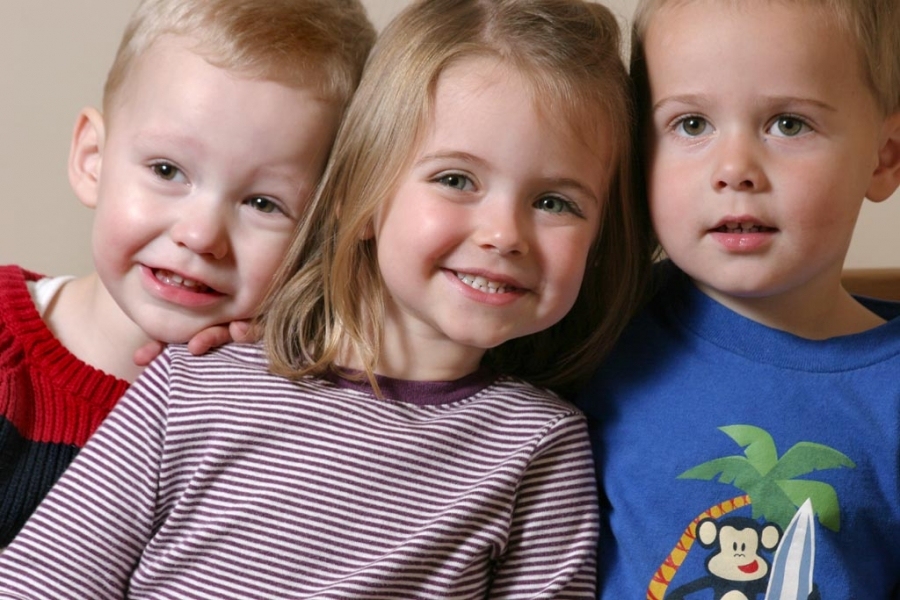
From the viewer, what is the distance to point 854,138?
1104mm

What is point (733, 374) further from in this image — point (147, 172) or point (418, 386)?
point (147, 172)

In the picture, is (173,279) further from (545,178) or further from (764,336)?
(764,336)

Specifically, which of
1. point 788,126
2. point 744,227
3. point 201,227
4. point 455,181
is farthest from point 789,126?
point 201,227

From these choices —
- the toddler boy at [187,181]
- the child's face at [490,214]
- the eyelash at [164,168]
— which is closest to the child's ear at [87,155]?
the toddler boy at [187,181]

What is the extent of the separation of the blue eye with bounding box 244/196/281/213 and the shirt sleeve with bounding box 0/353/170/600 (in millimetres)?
210

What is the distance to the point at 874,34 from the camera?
1107 mm

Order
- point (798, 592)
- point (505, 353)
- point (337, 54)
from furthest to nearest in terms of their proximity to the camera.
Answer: point (505, 353), point (337, 54), point (798, 592)

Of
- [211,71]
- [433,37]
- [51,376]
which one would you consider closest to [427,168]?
[433,37]

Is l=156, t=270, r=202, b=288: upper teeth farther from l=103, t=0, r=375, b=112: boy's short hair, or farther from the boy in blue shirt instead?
the boy in blue shirt

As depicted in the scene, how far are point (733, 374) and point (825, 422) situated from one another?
4.0 inches

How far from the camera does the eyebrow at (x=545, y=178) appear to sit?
1.07 meters

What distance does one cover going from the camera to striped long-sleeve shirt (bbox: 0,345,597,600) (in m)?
1.11

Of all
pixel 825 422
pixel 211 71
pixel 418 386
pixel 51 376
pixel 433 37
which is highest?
pixel 433 37

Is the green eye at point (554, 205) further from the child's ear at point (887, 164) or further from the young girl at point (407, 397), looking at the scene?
the child's ear at point (887, 164)
